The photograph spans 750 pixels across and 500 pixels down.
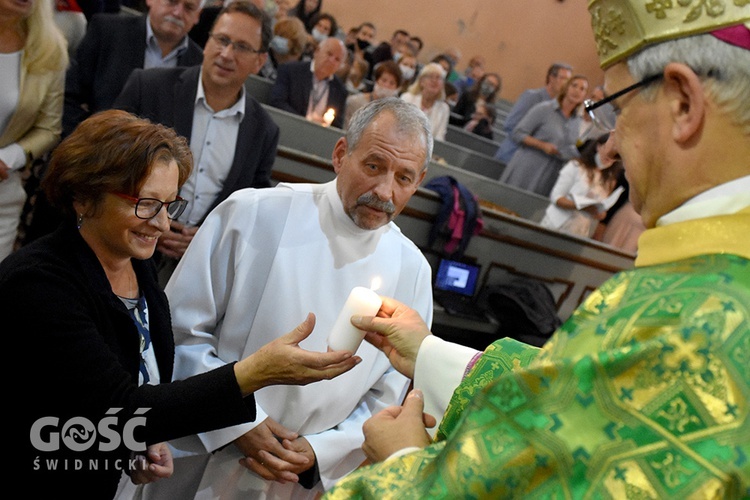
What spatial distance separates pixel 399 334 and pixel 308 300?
481 millimetres

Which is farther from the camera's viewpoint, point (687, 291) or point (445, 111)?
point (445, 111)

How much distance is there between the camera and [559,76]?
7766 mm

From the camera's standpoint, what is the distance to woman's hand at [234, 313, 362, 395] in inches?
65.3

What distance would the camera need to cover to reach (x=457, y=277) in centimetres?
507

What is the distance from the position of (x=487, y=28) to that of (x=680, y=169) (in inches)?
569

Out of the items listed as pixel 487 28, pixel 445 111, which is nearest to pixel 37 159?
pixel 445 111

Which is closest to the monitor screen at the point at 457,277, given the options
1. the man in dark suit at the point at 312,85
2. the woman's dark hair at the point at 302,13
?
the man in dark suit at the point at 312,85

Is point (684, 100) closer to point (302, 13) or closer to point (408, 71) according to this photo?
point (408, 71)

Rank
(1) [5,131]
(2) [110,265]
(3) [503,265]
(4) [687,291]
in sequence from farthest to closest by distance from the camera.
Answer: (3) [503,265]
(1) [5,131]
(2) [110,265]
(4) [687,291]

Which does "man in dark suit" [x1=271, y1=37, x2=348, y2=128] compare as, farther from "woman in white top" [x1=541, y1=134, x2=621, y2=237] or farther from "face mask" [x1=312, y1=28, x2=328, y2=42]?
"face mask" [x1=312, y1=28, x2=328, y2=42]

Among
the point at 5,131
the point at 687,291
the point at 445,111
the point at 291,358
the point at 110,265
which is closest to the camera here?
the point at 687,291

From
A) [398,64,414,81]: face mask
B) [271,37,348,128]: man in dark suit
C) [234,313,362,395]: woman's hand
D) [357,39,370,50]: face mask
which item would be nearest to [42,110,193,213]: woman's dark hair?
[234,313,362,395]: woman's hand

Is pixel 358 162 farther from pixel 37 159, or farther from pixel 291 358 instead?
pixel 37 159

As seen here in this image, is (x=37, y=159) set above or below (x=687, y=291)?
below
